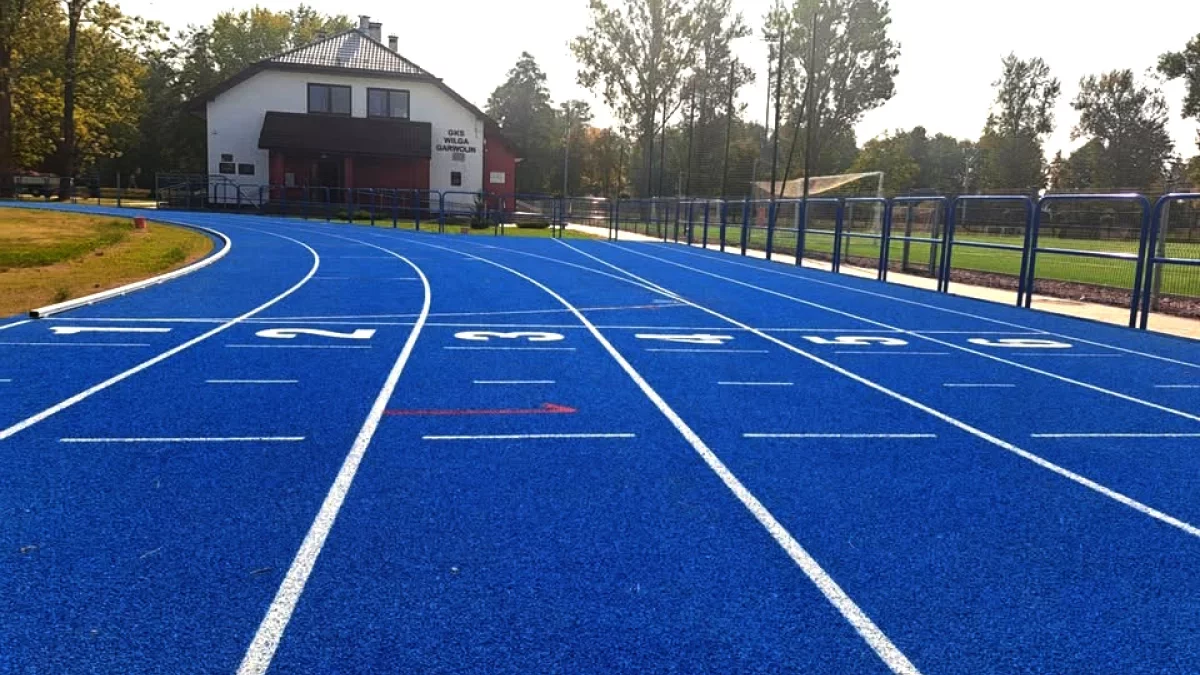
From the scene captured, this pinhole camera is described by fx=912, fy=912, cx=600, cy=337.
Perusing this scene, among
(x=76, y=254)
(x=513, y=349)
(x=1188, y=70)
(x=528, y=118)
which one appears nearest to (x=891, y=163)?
(x=1188, y=70)

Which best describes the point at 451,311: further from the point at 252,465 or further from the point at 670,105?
the point at 670,105

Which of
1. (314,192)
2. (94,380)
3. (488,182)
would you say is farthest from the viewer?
(488,182)

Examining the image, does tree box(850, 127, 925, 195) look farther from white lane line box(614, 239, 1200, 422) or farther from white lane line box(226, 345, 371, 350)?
white lane line box(226, 345, 371, 350)

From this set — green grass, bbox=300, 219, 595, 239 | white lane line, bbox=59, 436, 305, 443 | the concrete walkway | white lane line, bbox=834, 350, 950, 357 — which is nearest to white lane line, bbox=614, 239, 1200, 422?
white lane line, bbox=834, 350, 950, 357

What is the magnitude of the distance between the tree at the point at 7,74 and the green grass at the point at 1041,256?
120ft

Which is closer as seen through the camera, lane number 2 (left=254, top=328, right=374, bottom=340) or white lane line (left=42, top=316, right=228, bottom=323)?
lane number 2 (left=254, top=328, right=374, bottom=340)

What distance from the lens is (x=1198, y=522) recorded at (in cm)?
473

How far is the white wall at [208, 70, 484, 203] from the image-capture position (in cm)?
4409

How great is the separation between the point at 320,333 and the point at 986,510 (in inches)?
299

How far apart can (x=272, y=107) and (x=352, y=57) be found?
483 centimetres

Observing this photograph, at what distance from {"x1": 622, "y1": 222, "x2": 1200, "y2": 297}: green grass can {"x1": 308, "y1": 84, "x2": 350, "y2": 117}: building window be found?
786 inches

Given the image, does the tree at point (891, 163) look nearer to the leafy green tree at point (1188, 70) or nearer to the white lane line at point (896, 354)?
the leafy green tree at point (1188, 70)

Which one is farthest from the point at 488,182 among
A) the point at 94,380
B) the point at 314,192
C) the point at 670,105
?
the point at 94,380

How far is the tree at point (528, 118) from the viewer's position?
273ft
